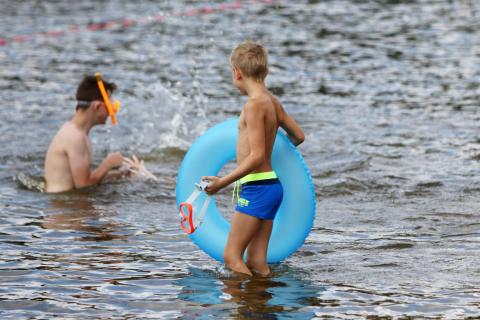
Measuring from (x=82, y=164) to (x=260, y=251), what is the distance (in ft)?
11.0

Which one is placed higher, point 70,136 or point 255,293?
point 70,136

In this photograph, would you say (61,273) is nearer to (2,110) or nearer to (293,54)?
(2,110)

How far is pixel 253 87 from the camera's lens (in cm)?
687

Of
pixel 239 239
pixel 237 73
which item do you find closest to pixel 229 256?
pixel 239 239

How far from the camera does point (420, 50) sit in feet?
66.2

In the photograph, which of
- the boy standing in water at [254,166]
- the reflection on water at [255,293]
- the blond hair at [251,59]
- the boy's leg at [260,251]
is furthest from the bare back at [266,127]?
the reflection on water at [255,293]

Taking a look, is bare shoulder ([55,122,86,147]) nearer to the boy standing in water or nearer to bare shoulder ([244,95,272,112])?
the boy standing in water

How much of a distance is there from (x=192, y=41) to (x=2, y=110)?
7.32 metres

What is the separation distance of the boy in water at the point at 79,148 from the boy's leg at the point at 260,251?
3286 mm

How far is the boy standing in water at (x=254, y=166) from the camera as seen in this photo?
678 cm

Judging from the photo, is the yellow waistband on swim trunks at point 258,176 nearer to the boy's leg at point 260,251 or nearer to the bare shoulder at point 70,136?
the boy's leg at point 260,251

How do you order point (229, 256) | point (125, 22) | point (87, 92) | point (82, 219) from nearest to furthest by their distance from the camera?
point (229, 256) < point (82, 219) < point (87, 92) < point (125, 22)

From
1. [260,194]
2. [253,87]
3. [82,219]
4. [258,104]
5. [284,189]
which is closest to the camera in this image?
[258,104]

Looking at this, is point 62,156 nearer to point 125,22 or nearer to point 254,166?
point 254,166
